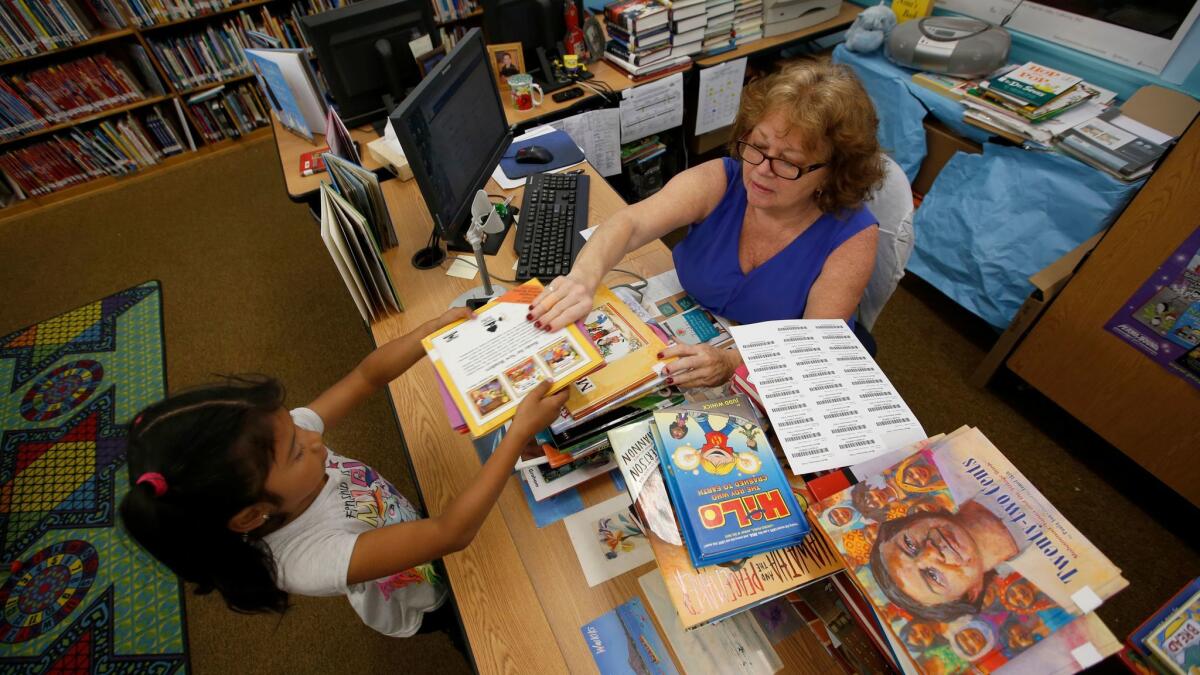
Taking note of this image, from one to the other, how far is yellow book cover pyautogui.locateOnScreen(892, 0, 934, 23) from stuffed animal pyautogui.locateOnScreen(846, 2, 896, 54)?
84mm

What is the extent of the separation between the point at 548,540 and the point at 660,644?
256 millimetres

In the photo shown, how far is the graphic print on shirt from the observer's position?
3.24ft

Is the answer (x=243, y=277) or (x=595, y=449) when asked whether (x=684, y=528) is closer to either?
(x=595, y=449)

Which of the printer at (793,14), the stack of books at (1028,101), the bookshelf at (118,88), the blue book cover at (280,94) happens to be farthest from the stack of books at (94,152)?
the stack of books at (1028,101)

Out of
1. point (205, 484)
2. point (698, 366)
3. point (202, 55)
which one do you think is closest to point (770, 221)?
point (698, 366)

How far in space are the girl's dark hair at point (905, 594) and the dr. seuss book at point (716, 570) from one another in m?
0.05

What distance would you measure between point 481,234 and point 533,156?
0.66m

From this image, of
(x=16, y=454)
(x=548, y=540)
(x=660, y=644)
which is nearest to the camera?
(x=660, y=644)

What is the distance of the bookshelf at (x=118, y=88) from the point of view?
9.02ft

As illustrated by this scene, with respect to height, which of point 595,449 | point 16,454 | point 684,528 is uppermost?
point 684,528

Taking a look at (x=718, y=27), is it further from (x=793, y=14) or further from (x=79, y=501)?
(x=79, y=501)

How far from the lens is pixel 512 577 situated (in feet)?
3.06

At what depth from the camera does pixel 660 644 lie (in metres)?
0.84

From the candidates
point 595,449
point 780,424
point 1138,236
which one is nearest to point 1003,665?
point 780,424
